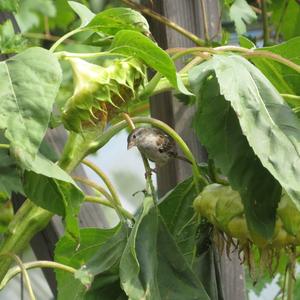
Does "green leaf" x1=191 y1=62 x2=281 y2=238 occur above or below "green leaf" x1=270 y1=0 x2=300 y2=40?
above

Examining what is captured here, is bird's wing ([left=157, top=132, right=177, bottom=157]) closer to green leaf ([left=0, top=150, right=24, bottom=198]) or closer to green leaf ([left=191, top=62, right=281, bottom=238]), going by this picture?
green leaf ([left=191, top=62, right=281, bottom=238])

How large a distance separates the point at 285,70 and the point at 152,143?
0.15 m

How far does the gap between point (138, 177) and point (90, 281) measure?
72.4 inches

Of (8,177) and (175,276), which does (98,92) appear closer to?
(175,276)

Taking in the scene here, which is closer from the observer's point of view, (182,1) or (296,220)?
(296,220)

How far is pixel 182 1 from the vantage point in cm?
119

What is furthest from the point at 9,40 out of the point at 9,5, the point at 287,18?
the point at 287,18

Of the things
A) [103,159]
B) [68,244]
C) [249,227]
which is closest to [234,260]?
[68,244]

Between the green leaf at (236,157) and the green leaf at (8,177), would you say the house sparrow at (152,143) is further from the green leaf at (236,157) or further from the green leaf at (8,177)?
the green leaf at (8,177)

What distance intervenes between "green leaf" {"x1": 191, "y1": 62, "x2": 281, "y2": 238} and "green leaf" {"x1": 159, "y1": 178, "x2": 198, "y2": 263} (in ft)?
0.41

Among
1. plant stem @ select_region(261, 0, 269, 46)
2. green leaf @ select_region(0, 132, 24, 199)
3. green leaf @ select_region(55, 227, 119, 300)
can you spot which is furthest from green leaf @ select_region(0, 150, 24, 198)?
plant stem @ select_region(261, 0, 269, 46)

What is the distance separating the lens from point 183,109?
113 centimetres

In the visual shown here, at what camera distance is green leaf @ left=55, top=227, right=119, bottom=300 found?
96 cm

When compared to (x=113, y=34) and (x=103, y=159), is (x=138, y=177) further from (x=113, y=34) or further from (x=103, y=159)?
(x=113, y=34)
